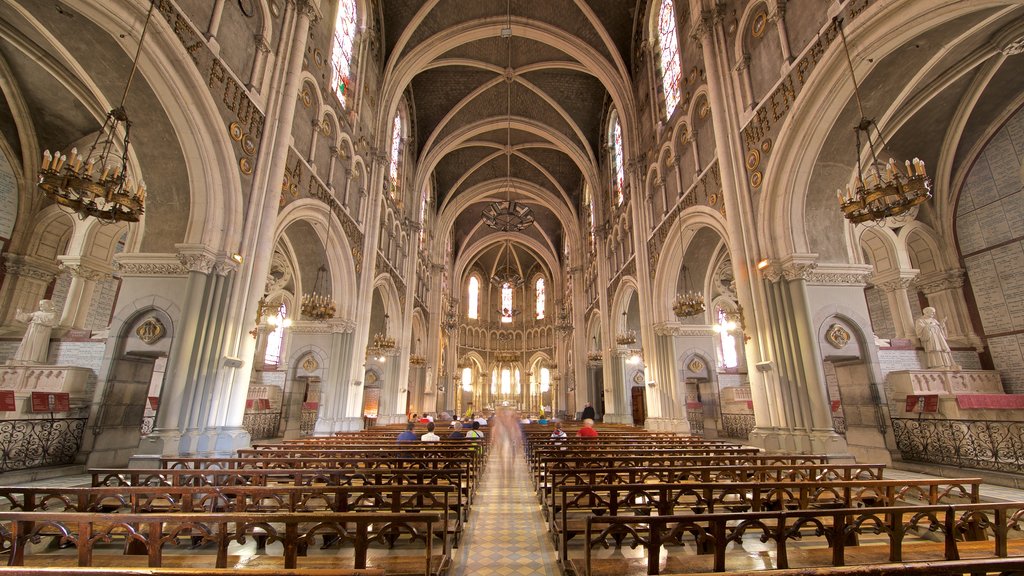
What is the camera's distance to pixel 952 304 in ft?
38.3

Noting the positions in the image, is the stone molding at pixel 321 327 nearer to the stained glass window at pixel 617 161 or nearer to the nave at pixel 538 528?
the nave at pixel 538 528

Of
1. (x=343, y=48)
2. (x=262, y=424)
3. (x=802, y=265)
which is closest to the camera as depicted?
(x=802, y=265)

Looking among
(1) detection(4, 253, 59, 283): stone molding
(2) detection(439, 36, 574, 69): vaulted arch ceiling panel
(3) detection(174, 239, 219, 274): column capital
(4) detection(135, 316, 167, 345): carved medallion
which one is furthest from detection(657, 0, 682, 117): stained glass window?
(1) detection(4, 253, 59, 283): stone molding

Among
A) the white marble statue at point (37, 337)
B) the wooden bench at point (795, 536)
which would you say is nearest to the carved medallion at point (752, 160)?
the wooden bench at point (795, 536)

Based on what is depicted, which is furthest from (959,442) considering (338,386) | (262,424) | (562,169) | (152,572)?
(562,169)

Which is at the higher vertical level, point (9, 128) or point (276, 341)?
point (9, 128)

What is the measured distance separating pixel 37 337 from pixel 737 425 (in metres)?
19.8

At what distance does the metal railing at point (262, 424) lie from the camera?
13.0m

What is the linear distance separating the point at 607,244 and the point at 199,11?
17902mm

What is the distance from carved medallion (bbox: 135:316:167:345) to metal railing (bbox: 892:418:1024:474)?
13850 millimetres

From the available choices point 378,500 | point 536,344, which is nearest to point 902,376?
point 378,500

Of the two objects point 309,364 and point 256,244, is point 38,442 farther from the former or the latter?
point 309,364

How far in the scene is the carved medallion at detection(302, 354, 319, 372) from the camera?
13391mm

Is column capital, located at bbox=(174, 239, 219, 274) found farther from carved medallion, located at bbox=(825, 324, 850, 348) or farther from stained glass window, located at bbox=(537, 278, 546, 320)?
stained glass window, located at bbox=(537, 278, 546, 320)
